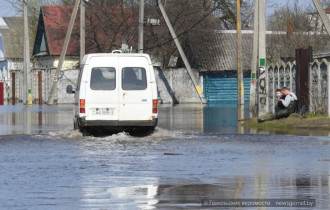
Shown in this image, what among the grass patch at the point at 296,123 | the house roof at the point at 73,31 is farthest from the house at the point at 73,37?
the grass patch at the point at 296,123

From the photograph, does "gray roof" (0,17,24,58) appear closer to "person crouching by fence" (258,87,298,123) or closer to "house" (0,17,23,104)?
"house" (0,17,23,104)

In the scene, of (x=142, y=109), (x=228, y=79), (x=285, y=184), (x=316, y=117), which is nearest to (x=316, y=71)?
(x=316, y=117)

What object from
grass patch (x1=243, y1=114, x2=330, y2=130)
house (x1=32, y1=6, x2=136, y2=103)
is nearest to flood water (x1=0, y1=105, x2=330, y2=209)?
grass patch (x1=243, y1=114, x2=330, y2=130)

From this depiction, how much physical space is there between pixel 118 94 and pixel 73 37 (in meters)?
50.6

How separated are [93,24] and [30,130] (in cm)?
4063

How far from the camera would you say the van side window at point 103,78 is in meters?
23.3

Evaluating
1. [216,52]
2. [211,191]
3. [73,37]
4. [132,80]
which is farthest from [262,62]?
[73,37]

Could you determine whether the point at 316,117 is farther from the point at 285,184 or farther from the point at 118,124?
the point at 285,184

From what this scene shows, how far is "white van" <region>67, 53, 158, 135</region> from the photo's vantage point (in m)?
23.3

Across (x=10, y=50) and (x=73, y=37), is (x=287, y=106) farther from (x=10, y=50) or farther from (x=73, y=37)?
(x=10, y=50)

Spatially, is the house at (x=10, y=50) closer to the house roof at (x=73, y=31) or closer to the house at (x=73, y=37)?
the house roof at (x=73, y=31)

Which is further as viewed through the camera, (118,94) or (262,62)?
(262,62)

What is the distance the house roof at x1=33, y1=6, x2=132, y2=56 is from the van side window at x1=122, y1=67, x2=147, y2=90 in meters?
45.2

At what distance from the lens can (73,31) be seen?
233 feet
